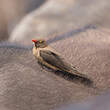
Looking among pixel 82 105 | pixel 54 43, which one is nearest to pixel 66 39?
pixel 54 43

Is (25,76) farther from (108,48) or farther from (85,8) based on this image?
(85,8)

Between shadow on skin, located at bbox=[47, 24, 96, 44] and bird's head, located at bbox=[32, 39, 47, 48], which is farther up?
shadow on skin, located at bbox=[47, 24, 96, 44]

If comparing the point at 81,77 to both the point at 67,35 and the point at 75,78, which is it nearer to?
the point at 75,78

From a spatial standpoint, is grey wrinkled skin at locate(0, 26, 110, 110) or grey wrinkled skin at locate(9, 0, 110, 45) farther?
grey wrinkled skin at locate(9, 0, 110, 45)

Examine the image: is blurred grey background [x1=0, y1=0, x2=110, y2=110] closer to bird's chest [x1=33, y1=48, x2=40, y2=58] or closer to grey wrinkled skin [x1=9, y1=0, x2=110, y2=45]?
bird's chest [x1=33, y1=48, x2=40, y2=58]

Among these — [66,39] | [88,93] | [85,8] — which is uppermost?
[85,8]

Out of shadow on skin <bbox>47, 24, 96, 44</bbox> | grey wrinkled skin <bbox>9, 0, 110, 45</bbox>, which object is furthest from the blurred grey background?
grey wrinkled skin <bbox>9, 0, 110, 45</bbox>

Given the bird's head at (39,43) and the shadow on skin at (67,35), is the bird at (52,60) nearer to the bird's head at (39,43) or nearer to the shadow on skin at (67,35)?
the bird's head at (39,43)

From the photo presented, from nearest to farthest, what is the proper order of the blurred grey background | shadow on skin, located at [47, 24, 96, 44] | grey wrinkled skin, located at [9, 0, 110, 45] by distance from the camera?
the blurred grey background
shadow on skin, located at [47, 24, 96, 44]
grey wrinkled skin, located at [9, 0, 110, 45]

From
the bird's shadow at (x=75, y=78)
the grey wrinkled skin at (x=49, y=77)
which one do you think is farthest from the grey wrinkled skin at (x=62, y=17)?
the bird's shadow at (x=75, y=78)
